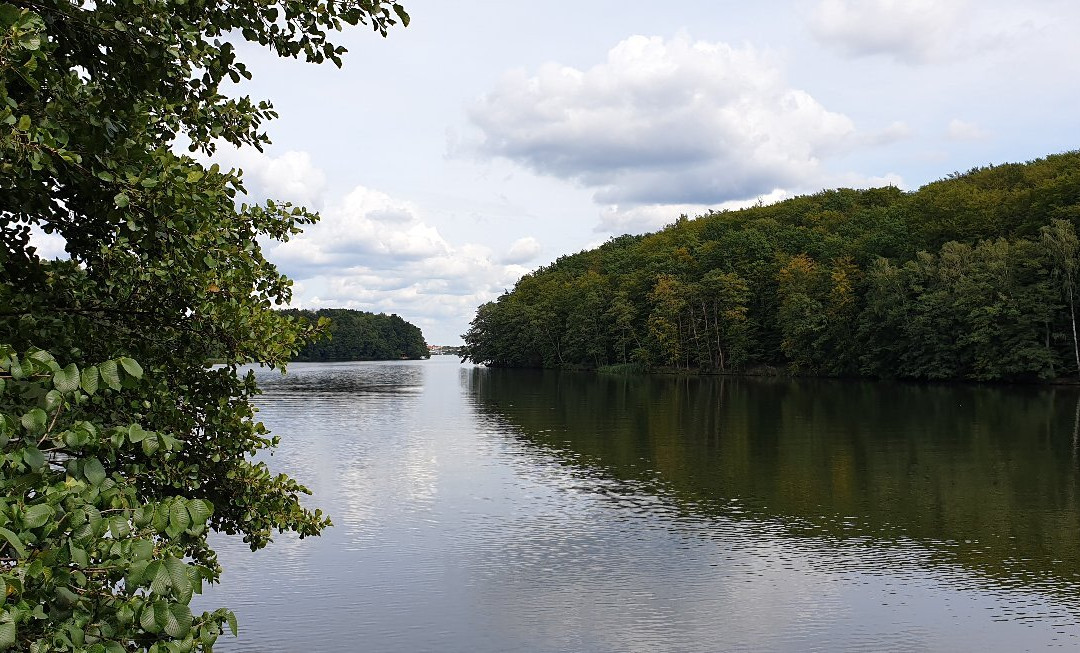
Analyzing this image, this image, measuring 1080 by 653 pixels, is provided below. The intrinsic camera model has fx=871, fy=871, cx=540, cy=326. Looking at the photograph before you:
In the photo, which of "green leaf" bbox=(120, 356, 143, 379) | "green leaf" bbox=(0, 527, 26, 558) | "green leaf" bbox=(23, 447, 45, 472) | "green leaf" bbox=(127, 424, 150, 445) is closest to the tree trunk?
"green leaf" bbox=(127, 424, 150, 445)

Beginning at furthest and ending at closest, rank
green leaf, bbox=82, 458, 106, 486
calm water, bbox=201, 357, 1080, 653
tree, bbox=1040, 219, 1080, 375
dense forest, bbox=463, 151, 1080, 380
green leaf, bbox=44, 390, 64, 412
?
dense forest, bbox=463, 151, 1080, 380
tree, bbox=1040, 219, 1080, 375
calm water, bbox=201, 357, 1080, 653
green leaf, bbox=82, 458, 106, 486
green leaf, bbox=44, 390, 64, 412

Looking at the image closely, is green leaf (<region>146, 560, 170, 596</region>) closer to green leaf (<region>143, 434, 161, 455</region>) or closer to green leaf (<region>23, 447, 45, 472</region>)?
green leaf (<region>143, 434, 161, 455</region>)

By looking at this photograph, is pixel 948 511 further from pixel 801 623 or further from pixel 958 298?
pixel 958 298

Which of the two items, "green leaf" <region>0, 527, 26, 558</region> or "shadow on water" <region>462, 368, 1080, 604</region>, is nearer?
"green leaf" <region>0, 527, 26, 558</region>

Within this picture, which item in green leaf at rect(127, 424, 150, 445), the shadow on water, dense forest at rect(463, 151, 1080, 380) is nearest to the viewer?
green leaf at rect(127, 424, 150, 445)

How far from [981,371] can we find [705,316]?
3788cm

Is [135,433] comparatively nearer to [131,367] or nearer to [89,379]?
[89,379]

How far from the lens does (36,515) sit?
433 centimetres

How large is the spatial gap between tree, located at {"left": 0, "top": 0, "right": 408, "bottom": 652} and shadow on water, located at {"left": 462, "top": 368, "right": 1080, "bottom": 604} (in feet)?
47.7

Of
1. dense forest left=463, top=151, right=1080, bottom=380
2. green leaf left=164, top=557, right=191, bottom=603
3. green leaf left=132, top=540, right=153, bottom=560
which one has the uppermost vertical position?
dense forest left=463, top=151, right=1080, bottom=380

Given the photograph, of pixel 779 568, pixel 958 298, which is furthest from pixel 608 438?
pixel 958 298

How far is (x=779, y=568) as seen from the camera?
17.6 metres

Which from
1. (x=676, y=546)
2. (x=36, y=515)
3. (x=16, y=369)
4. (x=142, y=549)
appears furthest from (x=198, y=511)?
(x=676, y=546)

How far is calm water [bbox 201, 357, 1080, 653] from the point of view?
46.6 feet
